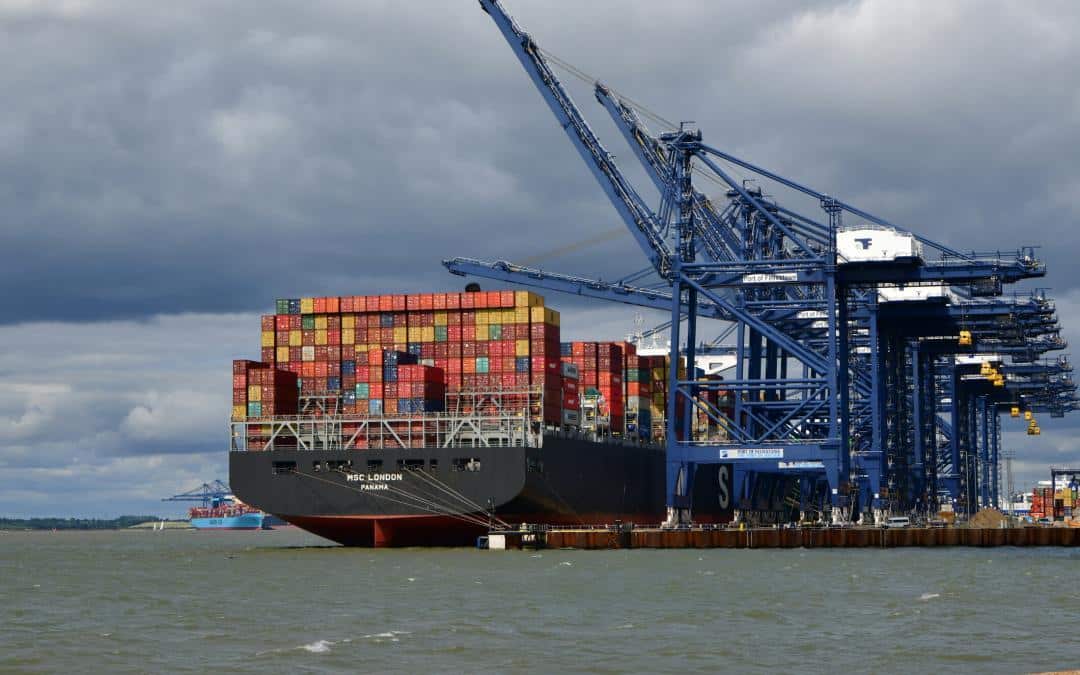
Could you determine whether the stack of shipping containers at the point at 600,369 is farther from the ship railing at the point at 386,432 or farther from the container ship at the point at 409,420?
the ship railing at the point at 386,432

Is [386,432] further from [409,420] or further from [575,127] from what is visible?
[575,127]

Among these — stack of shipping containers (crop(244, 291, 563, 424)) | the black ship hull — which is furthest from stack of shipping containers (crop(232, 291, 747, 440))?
the black ship hull

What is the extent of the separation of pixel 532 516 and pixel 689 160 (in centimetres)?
2068

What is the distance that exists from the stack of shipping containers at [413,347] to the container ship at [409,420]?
7 centimetres

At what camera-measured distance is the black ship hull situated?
75000mm

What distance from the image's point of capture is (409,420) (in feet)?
249

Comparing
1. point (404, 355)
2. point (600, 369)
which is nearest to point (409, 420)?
point (404, 355)

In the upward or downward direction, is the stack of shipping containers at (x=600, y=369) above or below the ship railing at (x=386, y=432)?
above

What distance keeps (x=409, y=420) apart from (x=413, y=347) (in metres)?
5.19

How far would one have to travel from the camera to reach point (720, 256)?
88688 mm

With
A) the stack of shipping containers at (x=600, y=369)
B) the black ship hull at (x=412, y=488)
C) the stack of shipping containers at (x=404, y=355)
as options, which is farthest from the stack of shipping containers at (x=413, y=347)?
the stack of shipping containers at (x=600, y=369)

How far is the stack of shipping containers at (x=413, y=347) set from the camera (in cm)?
7688

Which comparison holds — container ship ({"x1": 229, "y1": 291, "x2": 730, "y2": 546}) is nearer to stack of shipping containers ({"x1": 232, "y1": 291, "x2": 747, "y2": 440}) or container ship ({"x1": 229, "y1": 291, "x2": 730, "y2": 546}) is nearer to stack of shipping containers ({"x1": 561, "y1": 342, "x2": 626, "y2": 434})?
stack of shipping containers ({"x1": 232, "y1": 291, "x2": 747, "y2": 440})

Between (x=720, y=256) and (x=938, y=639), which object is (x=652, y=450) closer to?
(x=720, y=256)
